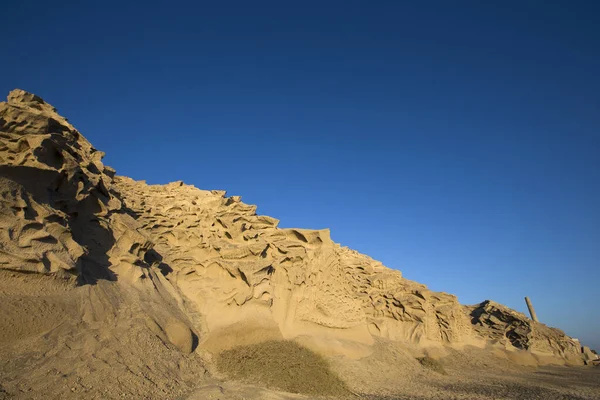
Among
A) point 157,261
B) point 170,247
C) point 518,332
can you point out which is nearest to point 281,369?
point 157,261

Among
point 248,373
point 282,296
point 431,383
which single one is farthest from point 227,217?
point 431,383

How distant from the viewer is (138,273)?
9.63 m

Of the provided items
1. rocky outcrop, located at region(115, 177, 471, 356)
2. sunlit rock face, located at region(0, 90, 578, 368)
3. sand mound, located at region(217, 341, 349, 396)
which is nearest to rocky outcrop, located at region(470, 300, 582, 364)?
sunlit rock face, located at region(0, 90, 578, 368)

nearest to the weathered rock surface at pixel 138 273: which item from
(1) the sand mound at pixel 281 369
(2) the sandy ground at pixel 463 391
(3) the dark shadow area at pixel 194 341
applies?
(3) the dark shadow area at pixel 194 341

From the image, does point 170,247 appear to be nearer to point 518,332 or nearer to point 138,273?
point 138,273

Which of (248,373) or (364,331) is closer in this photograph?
(248,373)

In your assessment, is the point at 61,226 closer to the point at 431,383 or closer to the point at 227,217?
the point at 227,217

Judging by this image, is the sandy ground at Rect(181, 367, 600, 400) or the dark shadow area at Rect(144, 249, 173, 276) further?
the dark shadow area at Rect(144, 249, 173, 276)

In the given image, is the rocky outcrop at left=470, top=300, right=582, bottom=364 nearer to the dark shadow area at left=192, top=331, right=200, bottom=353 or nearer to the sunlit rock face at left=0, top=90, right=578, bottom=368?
the sunlit rock face at left=0, top=90, right=578, bottom=368

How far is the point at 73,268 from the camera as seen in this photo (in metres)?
7.29

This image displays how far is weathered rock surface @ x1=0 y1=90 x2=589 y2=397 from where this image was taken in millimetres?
6363

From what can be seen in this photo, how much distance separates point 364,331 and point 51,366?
10998 millimetres

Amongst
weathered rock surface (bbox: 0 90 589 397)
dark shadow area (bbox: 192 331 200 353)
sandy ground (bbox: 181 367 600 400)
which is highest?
weathered rock surface (bbox: 0 90 589 397)

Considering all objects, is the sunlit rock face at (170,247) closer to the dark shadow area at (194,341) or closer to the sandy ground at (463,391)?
the dark shadow area at (194,341)
